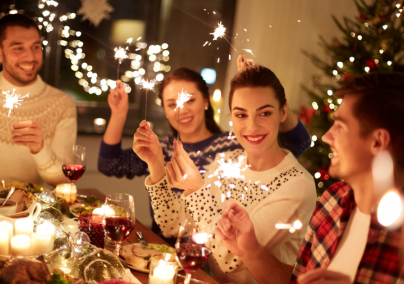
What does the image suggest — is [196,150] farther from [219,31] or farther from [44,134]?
[44,134]

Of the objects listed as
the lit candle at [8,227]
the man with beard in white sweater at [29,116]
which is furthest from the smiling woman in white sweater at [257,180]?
the man with beard in white sweater at [29,116]

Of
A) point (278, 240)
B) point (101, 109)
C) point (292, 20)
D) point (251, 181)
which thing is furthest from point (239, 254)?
point (101, 109)

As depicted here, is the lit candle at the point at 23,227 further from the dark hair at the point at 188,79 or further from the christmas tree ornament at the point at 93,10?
the christmas tree ornament at the point at 93,10

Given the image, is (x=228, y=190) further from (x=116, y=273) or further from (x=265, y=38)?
(x=265, y=38)

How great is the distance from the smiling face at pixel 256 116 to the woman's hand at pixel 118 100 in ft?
2.60

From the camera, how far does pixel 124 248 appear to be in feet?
4.58

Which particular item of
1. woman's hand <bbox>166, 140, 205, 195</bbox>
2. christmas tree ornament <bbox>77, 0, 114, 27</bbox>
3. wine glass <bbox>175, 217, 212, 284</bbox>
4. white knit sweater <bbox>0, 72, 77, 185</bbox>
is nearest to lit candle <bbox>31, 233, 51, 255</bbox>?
wine glass <bbox>175, 217, 212, 284</bbox>

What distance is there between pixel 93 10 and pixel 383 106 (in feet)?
6.56

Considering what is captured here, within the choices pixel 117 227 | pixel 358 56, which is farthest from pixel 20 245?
pixel 358 56

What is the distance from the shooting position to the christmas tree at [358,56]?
261 cm

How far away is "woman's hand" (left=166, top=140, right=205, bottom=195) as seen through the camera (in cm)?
153

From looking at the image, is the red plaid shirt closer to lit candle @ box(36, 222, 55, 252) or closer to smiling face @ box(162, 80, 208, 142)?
lit candle @ box(36, 222, 55, 252)

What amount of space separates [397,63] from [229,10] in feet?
5.24

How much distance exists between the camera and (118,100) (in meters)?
2.23
